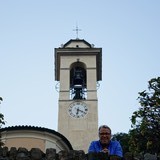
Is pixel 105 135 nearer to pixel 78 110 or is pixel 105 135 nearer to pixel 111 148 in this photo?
pixel 111 148

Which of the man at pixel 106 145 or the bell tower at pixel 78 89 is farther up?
the bell tower at pixel 78 89

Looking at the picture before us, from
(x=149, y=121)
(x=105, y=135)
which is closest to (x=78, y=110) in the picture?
(x=149, y=121)

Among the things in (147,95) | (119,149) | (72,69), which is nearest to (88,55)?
(72,69)

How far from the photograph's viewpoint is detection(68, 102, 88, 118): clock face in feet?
97.6

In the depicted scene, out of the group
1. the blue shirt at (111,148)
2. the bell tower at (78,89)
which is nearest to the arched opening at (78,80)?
the bell tower at (78,89)

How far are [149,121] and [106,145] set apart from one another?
6.14 metres

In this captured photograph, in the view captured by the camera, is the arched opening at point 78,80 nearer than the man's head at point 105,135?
No

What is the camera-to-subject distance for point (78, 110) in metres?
29.8

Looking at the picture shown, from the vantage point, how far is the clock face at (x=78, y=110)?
2973 cm

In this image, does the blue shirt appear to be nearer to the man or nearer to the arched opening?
the man

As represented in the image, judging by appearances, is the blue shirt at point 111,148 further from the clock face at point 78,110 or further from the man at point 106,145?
the clock face at point 78,110

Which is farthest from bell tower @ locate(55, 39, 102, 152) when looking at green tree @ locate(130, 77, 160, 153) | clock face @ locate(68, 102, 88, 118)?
green tree @ locate(130, 77, 160, 153)

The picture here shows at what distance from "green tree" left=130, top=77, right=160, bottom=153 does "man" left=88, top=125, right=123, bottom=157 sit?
5.42 metres

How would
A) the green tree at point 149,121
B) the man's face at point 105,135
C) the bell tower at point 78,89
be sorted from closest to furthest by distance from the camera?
the man's face at point 105,135
the green tree at point 149,121
the bell tower at point 78,89
